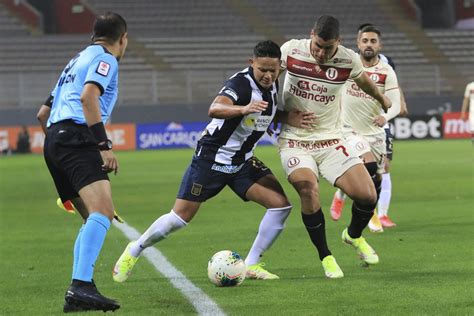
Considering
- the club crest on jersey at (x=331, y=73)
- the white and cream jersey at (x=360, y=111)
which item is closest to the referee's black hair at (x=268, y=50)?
the club crest on jersey at (x=331, y=73)

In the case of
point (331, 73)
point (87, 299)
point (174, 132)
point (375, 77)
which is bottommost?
point (174, 132)

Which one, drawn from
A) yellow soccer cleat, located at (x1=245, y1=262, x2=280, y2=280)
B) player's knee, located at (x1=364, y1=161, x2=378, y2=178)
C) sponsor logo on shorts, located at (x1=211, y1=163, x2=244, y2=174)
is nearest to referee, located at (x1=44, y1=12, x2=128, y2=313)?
sponsor logo on shorts, located at (x1=211, y1=163, x2=244, y2=174)

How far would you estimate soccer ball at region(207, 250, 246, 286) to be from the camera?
25.0 ft

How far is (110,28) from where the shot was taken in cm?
667

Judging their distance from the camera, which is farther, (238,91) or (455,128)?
(455,128)

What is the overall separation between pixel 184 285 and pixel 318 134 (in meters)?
1.78

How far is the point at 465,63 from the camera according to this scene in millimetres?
43000

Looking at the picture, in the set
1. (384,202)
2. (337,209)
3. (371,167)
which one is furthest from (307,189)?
(337,209)

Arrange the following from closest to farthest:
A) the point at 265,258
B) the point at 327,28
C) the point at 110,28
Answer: the point at 110,28, the point at 327,28, the point at 265,258

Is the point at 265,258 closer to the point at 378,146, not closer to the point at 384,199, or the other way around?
the point at 378,146

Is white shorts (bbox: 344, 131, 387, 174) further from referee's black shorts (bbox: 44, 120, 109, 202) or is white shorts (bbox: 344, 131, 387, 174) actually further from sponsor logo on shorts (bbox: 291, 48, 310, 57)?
referee's black shorts (bbox: 44, 120, 109, 202)

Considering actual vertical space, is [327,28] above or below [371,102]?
above

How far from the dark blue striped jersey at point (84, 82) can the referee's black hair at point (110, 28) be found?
8 cm

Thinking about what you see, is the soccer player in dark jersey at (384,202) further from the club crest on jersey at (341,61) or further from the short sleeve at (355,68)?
the club crest on jersey at (341,61)
